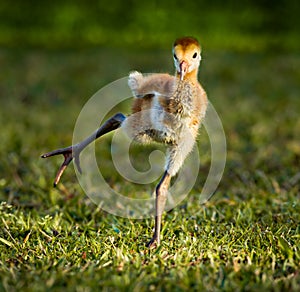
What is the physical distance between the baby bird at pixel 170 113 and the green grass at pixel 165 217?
0.27 metres

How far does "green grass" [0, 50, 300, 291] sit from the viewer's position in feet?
6.55

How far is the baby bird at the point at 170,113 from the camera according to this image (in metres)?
2.37

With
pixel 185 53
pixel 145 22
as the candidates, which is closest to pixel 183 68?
pixel 185 53

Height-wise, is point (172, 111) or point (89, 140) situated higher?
point (172, 111)

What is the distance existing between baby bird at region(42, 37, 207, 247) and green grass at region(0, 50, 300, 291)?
0.27m

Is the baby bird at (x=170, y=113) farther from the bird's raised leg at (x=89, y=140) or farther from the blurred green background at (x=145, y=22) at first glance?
the blurred green background at (x=145, y=22)

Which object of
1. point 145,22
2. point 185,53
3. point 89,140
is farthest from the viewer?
point 145,22

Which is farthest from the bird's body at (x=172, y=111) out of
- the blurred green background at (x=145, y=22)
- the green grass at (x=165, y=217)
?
the blurred green background at (x=145, y=22)

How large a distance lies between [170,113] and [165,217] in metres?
0.70

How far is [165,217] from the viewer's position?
2.85 m

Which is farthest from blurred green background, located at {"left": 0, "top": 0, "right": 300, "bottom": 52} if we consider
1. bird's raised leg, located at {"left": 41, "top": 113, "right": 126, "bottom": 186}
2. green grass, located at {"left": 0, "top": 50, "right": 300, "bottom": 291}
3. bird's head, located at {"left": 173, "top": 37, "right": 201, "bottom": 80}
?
bird's head, located at {"left": 173, "top": 37, "right": 201, "bottom": 80}

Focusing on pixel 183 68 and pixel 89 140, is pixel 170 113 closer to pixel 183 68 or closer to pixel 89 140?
pixel 183 68

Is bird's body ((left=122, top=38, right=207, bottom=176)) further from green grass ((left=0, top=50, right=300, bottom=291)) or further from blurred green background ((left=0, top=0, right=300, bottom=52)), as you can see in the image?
blurred green background ((left=0, top=0, right=300, bottom=52))

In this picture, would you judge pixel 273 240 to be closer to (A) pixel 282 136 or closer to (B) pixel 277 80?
(A) pixel 282 136
